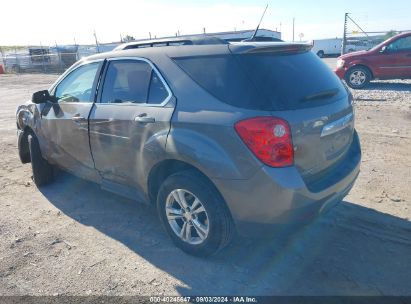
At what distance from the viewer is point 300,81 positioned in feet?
9.87

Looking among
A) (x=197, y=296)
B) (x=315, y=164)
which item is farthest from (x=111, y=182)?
(x=315, y=164)

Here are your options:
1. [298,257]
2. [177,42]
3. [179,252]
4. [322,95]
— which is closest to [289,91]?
[322,95]

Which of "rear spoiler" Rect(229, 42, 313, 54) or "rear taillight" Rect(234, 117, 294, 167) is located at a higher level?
"rear spoiler" Rect(229, 42, 313, 54)

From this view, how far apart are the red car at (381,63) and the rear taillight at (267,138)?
10.9 m

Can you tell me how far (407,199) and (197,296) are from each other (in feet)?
9.18

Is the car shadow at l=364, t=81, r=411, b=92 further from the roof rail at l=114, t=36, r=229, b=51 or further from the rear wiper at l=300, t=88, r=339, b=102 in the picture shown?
the roof rail at l=114, t=36, r=229, b=51

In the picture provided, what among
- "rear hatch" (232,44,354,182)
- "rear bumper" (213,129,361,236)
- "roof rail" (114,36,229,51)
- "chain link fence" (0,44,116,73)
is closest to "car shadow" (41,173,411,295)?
"rear bumper" (213,129,361,236)

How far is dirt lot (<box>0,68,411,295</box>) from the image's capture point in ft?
9.73

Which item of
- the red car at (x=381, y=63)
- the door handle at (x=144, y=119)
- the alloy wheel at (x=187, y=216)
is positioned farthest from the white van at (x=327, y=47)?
the alloy wheel at (x=187, y=216)

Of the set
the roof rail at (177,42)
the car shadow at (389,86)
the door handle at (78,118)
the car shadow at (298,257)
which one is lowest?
the car shadow at (298,257)

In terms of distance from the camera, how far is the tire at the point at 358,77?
1223cm

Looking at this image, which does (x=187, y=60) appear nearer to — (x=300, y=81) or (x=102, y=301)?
(x=300, y=81)

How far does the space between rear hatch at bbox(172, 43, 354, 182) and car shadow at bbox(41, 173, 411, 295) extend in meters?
0.79

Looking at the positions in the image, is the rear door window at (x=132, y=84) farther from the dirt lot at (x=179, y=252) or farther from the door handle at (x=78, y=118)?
the dirt lot at (x=179, y=252)
